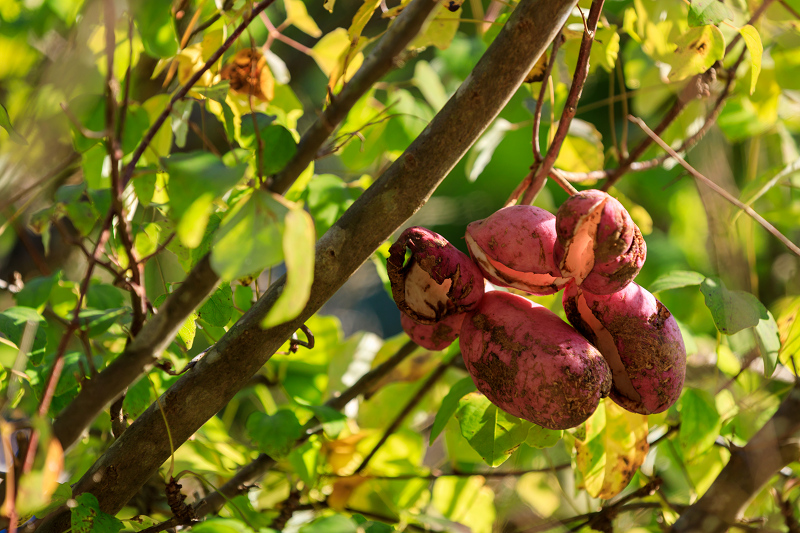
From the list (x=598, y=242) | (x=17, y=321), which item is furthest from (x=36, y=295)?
(x=598, y=242)

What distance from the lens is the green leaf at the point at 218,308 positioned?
0.42 metres

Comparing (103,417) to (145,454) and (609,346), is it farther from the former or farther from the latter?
(609,346)

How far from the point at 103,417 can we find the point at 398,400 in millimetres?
315

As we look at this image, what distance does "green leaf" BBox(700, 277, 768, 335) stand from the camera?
41cm

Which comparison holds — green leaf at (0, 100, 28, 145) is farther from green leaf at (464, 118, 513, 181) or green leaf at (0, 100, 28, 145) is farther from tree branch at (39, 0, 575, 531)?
green leaf at (464, 118, 513, 181)

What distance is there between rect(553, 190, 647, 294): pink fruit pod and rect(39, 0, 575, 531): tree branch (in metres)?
0.07

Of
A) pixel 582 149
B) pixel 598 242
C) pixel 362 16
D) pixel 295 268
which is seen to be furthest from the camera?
pixel 582 149

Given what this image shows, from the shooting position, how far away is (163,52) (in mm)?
437

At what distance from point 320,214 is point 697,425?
38 centimetres

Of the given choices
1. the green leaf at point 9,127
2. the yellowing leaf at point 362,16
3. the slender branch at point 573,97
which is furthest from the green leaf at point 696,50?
the green leaf at point 9,127

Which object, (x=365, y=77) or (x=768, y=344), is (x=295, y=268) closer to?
(x=365, y=77)

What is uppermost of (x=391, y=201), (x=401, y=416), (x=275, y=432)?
(x=391, y=201)

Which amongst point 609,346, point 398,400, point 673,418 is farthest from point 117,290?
point 673,418

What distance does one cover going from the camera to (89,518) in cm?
35
